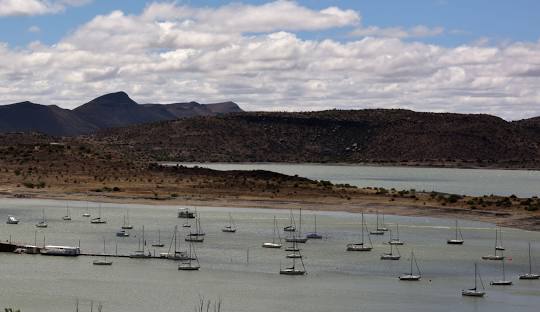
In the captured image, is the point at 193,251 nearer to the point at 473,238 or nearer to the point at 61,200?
the point at 473,238

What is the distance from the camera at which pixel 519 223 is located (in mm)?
114625

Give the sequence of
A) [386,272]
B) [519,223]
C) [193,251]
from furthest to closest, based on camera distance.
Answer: [519,223], [193,251], [386,272]

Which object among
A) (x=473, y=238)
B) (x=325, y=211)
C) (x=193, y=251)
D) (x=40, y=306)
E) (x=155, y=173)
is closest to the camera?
(x=40, y=306)

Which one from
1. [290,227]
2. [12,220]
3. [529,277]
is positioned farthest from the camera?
[12,220]

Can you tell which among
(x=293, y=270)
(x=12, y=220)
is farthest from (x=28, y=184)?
(x=293, y=270)

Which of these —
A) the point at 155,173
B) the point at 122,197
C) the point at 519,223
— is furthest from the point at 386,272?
the point at 155,173

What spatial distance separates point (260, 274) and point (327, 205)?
190 feet

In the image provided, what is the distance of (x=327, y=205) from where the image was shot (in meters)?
134

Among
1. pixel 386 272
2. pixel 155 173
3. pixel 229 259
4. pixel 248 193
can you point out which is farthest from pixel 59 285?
pixel 155 173

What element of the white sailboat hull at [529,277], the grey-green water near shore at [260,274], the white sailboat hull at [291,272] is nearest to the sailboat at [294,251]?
the grey-green water near shore at [260,274]

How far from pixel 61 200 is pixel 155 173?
35.7 metres

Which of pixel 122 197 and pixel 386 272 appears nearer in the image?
pixel 386 272

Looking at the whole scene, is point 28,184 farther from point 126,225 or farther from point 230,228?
point 230,228

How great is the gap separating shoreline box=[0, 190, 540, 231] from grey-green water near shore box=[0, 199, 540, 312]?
9394 mm
